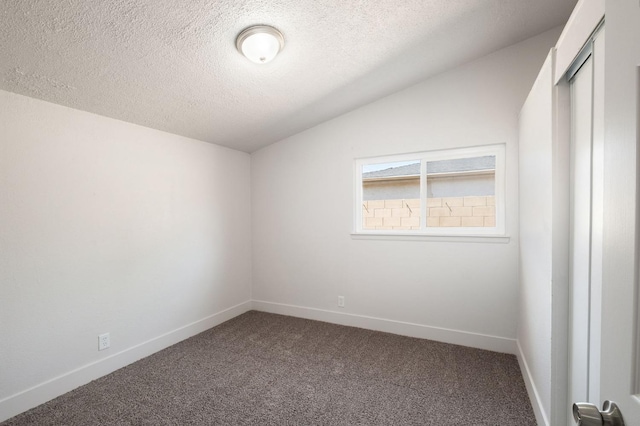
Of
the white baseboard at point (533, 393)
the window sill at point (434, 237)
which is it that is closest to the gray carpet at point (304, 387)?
the white baseboard at point (533, 393)

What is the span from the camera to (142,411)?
195 cm

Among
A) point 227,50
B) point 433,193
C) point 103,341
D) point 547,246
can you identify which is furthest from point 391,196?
point 103,341

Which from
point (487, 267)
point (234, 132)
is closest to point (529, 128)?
point (487, 267)

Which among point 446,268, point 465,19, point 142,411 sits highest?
point 465,19

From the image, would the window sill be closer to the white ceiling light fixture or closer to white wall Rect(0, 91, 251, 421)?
white wall Rect(0, 91, 251, 421)

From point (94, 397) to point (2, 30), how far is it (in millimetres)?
2280

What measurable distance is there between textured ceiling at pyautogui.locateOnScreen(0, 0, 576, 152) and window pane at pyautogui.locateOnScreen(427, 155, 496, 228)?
37.2 inches

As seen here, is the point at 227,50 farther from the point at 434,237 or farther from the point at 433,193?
the point at 434,237

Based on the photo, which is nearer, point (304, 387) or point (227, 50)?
point (227, 50)

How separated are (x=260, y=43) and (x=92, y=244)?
198 centimetres

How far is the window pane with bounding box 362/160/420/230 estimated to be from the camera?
320 centimetres

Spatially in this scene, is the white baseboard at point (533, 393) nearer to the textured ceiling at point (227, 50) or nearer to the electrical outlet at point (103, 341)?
the textured ceiling at point (227, 50)

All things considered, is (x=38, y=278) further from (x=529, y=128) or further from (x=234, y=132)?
(x=529, y=128)

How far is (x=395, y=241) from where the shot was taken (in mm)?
3189
